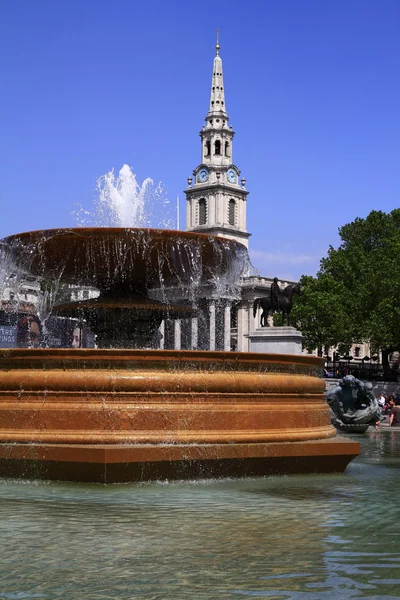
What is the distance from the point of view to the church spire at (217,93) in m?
115

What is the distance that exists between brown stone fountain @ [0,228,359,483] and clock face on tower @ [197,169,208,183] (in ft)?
357

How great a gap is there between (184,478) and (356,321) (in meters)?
52.2

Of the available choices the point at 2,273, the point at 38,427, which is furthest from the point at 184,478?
the point at 2,273

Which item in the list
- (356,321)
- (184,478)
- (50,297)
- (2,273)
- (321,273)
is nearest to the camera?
(184,478)

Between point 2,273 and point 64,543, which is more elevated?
point 2,273

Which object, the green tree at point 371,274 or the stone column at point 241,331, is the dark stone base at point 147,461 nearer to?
the green tree at point 371,274

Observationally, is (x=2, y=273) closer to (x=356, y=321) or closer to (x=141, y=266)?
(x=141, y=266)

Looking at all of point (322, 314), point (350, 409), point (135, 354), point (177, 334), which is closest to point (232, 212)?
point (177, 334)

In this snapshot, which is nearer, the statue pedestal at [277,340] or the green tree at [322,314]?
the statue pedestal at [277,340]

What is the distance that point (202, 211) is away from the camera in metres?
117

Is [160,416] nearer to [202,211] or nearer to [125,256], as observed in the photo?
[125,256]

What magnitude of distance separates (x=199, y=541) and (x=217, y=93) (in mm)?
114438

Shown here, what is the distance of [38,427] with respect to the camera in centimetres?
812

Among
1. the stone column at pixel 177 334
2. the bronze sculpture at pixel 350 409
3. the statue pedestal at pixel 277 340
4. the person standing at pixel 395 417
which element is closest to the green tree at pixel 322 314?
the statue pedestal at pixel 277 340
